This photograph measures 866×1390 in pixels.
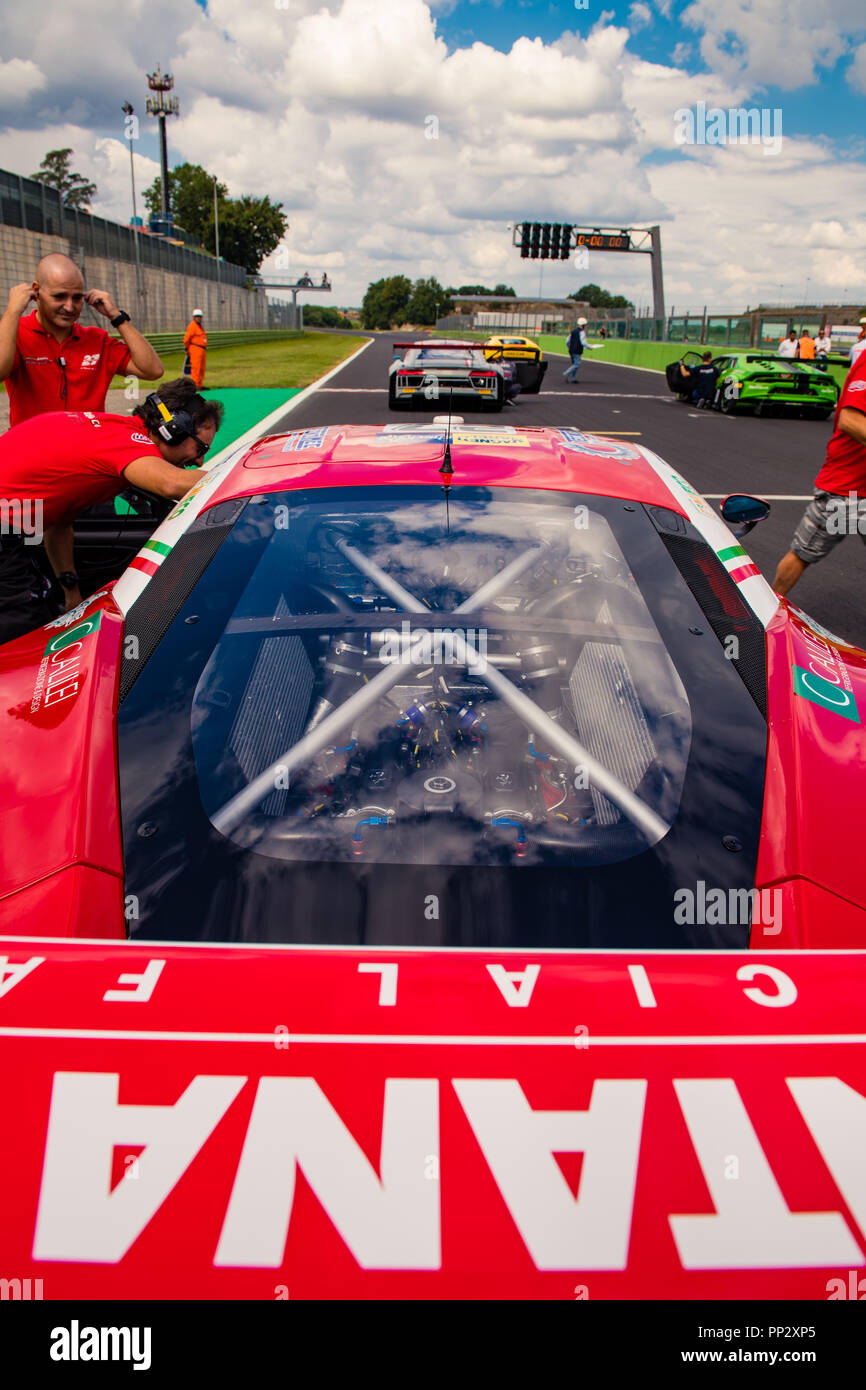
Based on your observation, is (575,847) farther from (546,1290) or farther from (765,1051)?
(546,1290)

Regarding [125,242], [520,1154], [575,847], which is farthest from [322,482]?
[125,242]

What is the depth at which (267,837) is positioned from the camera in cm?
154

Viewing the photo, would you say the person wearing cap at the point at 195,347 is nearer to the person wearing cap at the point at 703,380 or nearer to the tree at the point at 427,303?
the person wearing cap at the point at 703,380

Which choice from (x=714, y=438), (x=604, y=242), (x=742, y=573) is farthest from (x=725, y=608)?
(x=604, y=242)

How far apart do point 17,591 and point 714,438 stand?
14.6 m

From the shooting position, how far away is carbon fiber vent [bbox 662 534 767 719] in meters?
1.89

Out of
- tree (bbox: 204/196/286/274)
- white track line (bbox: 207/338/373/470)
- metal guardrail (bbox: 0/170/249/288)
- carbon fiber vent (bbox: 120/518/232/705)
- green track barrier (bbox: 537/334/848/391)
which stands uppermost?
tree (bbox: 204/196/286/274)

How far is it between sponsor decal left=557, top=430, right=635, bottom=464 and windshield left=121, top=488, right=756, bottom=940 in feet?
1.35

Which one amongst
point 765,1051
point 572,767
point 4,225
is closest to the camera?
point 765,1051

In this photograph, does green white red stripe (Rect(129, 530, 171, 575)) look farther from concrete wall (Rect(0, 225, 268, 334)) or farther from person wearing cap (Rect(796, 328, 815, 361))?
person wearing cap (Rect(796, 328, 815, 361))

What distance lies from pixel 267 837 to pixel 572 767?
538 millimetres

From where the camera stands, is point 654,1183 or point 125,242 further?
point 125,242

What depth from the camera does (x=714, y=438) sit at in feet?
53.1

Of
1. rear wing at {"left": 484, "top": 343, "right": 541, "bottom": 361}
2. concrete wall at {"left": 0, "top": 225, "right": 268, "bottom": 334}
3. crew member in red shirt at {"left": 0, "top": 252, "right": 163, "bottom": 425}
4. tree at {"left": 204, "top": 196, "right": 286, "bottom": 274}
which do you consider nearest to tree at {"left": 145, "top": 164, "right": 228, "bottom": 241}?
tree at {"left": 204, "top": 196, "right": 286, "bottom": 274}
